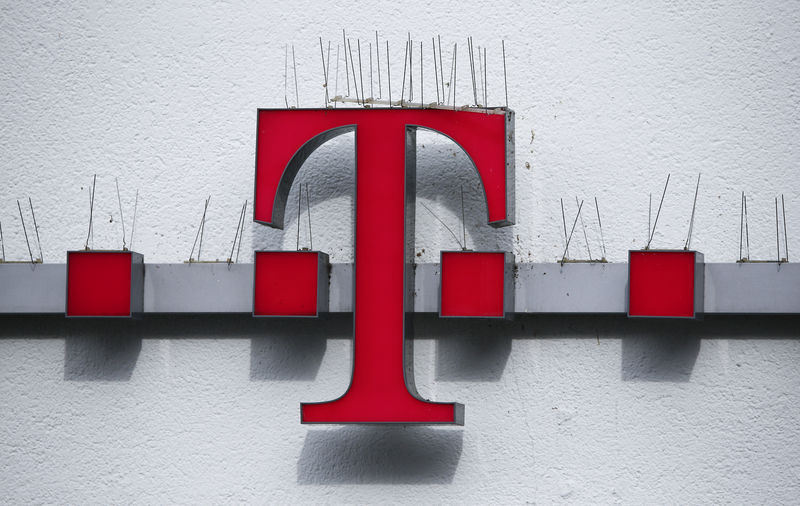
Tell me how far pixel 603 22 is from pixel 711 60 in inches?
14.9

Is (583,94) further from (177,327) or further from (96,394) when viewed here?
(96,394)

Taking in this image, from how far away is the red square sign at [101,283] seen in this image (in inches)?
85.9

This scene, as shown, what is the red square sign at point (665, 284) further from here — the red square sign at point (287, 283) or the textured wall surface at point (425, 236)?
the red square sign at point (287, 283)

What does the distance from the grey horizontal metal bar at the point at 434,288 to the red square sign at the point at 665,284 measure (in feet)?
0.24

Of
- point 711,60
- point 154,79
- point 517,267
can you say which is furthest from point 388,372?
point 711,60

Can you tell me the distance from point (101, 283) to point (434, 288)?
1012 mm

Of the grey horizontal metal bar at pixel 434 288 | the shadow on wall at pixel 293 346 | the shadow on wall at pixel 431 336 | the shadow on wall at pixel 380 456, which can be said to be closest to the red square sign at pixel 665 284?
the grey horizontal metal bar at pixel 434 288

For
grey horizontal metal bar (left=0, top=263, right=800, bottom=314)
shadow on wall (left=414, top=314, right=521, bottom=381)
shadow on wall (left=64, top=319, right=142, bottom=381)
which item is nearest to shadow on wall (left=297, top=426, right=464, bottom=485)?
shadow on wall (left=414, top=314, right=521, bottom=381)

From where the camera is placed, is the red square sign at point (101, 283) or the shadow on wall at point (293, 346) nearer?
the red square sign at point (101, 283)

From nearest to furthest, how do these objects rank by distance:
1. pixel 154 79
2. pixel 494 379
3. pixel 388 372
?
pixel 388 372, pixel 494 379, pixel 154 79

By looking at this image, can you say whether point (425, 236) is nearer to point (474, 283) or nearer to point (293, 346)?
point (474, 283)

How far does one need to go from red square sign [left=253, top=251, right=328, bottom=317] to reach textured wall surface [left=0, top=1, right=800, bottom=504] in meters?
0.20

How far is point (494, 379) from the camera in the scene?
2.29 m

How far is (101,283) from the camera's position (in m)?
2.19
